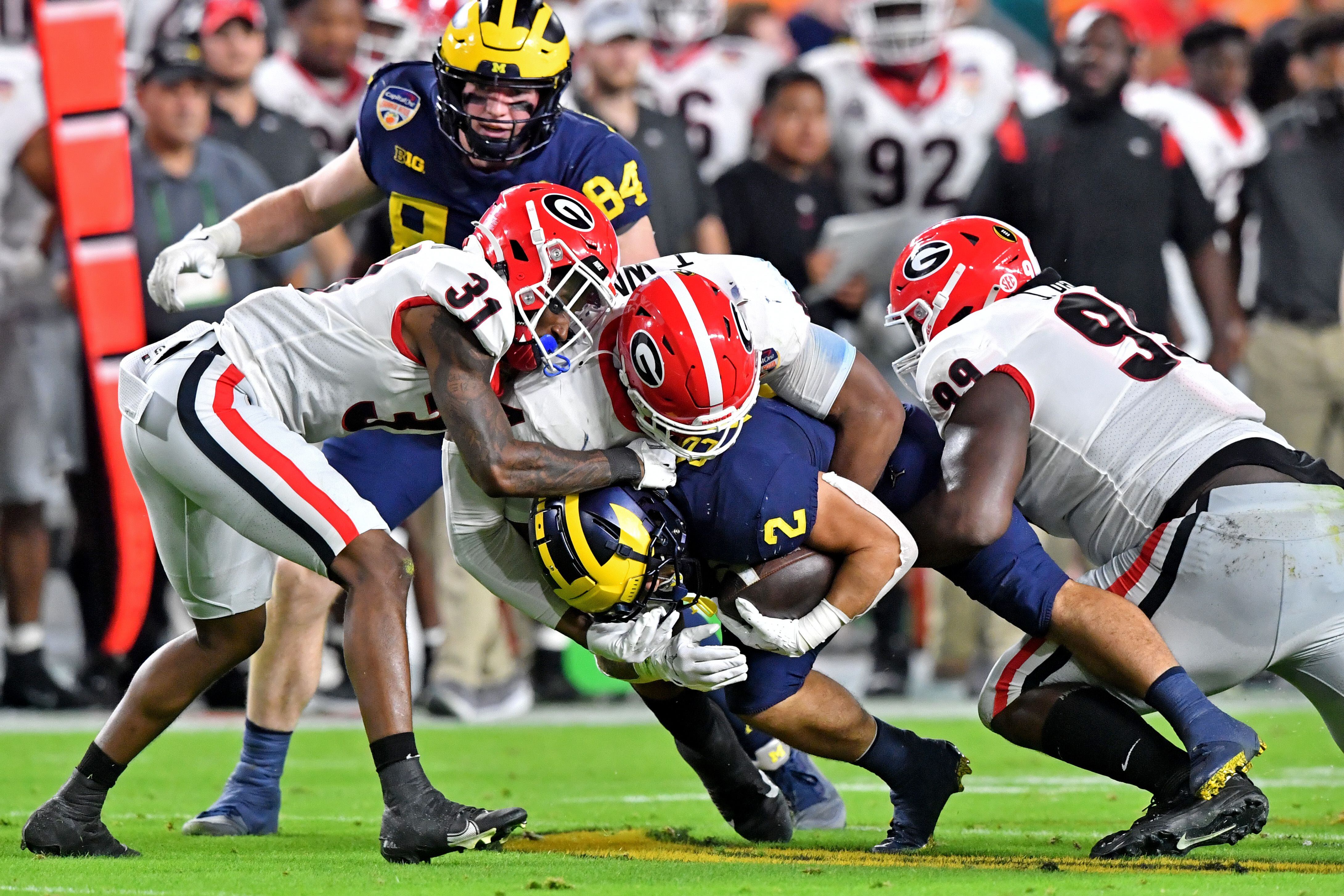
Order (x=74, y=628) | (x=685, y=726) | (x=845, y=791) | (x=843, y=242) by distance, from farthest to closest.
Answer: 1. (x=74, y=628)
2. (x=843, y=242)
3. (x=845, y=791)
4. (x=685, y=726)

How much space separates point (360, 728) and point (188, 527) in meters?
3.03

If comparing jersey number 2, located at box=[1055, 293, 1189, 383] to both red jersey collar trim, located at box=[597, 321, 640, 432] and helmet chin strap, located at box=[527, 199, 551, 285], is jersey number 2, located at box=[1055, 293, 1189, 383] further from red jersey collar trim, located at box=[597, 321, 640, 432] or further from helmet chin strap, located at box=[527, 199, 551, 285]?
helmet chin strap, located at box=[527, 199, 551, 285]

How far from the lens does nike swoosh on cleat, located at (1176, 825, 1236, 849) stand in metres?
3.70

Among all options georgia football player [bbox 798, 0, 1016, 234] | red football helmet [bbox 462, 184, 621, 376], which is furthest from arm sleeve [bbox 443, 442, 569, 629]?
georgia football player [bbox 798, 0, 1016, 234]

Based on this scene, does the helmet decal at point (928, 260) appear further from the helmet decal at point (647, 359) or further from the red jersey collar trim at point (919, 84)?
the red jersey collar trim at point (919, 84)

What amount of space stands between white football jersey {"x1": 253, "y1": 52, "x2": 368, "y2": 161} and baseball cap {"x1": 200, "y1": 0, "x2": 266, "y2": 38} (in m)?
0.34

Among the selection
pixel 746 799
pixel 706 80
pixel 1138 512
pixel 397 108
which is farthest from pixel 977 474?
pixel 706 80

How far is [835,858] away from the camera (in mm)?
4066

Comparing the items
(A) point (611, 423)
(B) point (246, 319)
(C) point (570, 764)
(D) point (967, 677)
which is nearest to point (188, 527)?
(B) point (246, 319)

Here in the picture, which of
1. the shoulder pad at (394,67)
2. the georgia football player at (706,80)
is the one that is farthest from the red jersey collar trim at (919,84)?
the shoulder pad at (394,67)

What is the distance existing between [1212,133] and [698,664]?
5.98m

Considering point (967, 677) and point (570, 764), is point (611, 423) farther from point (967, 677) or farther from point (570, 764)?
point (967, 677)

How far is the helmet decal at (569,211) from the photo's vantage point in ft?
13.7

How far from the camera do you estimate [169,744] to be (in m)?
6.66
